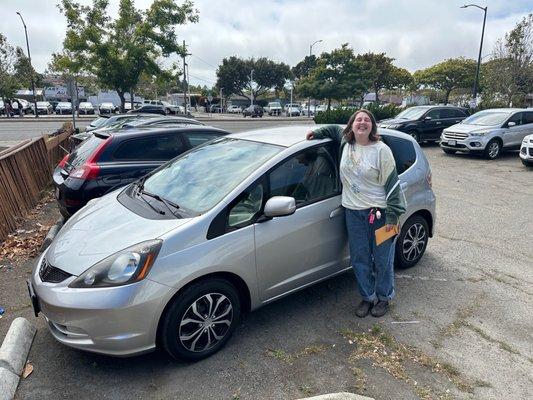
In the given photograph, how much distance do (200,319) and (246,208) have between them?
0.89 m

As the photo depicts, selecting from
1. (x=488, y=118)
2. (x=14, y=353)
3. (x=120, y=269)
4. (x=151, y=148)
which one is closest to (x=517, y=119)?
(x=488, y=118)

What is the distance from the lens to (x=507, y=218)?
6.87 metres

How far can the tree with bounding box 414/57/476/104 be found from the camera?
50.8 meters

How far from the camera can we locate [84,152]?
5953 millimetres

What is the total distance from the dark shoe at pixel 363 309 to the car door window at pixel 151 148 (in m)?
3.68

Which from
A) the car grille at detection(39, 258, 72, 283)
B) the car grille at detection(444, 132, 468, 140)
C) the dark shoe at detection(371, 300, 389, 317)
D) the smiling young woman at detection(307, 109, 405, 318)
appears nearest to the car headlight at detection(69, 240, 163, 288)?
the car grille at detection(39, 258, 72, 283)

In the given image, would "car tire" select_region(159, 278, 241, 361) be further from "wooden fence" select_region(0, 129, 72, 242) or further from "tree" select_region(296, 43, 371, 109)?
"tree" select_region(296, 43, 371, 109)

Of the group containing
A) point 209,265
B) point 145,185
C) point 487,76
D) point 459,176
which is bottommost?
point 459,176

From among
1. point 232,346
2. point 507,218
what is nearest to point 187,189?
point 232,346

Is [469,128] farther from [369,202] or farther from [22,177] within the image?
[22,177]

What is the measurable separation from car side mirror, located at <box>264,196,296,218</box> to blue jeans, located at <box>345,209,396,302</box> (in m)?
0.72

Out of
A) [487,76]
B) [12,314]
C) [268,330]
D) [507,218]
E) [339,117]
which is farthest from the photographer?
[487,76]

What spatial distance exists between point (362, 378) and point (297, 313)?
0.97m

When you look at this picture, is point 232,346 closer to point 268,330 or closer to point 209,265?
point 268,330
